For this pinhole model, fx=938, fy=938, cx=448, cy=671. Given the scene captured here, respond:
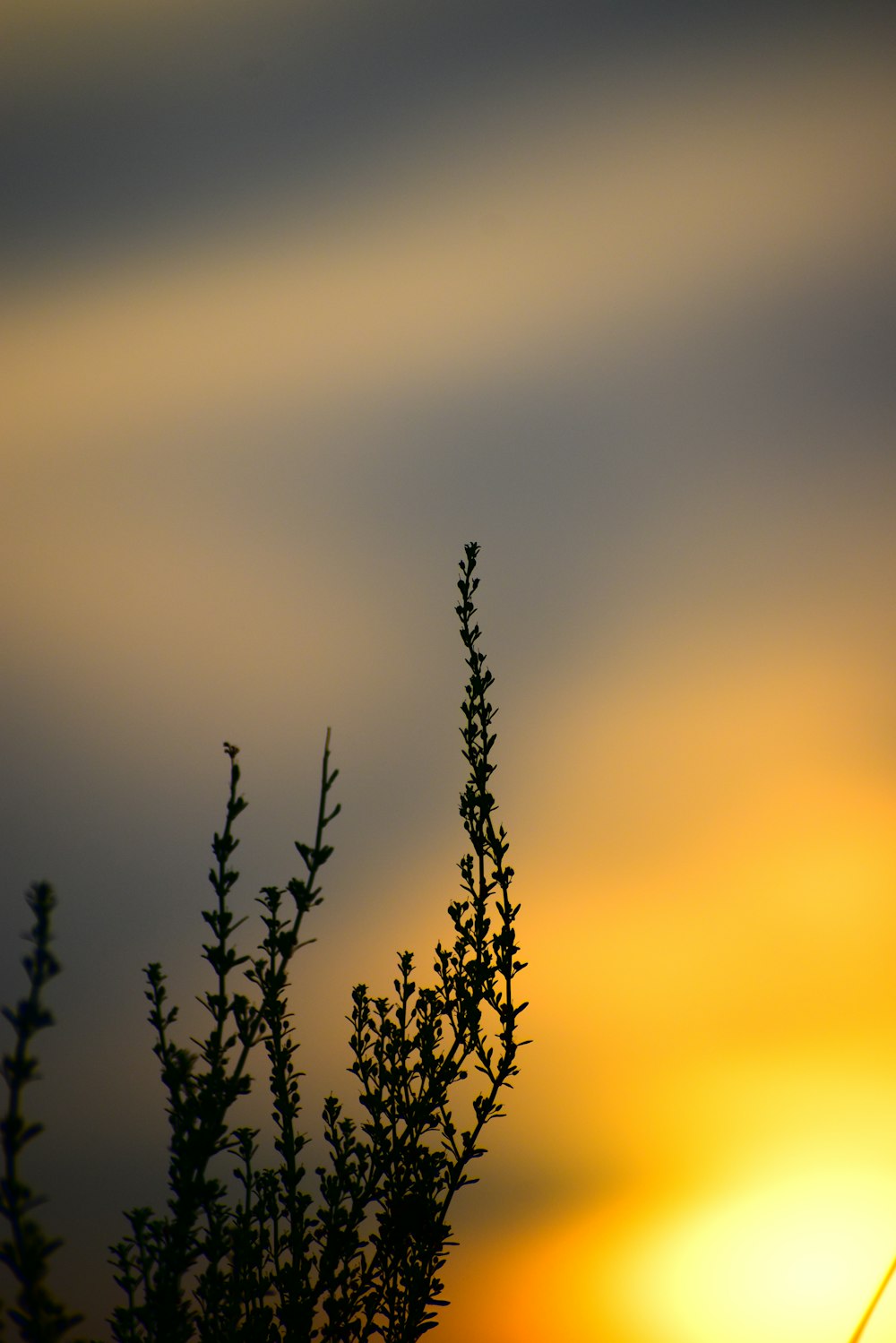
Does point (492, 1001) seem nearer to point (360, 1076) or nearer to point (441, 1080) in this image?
point (441, 1080)

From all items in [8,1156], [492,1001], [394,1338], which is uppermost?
[492,1001]

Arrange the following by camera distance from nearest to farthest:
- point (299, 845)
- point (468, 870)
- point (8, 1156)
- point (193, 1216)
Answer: point (8, 1156) → point (193, 1216) → point (299, 845) → point (468, 870)

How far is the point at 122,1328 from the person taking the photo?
3439 millimetres

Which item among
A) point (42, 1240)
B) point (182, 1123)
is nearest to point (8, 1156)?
point (42, 1240)

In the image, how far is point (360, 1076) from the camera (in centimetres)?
458

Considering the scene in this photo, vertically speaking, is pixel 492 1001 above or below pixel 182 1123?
above

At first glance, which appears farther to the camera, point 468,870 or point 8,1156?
point 468,870

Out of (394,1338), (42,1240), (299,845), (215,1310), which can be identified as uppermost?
(299,845)

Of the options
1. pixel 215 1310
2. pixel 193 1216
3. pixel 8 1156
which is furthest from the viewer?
pixel 215 1310

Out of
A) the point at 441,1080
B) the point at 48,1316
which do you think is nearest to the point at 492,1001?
the point at 441,1080

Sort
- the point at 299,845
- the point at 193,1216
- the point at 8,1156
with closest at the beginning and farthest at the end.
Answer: the point at 8,1156, the point at 193,1216, the point at 299,845

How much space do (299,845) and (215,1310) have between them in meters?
1.97

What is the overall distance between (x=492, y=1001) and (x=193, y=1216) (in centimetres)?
205

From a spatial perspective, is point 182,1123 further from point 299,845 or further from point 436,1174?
point 436,1174
